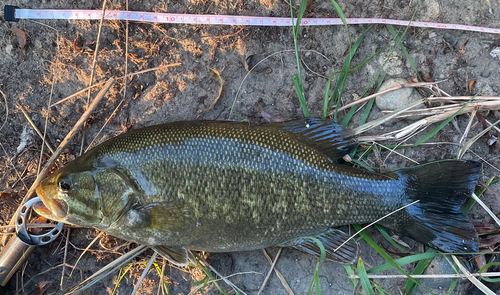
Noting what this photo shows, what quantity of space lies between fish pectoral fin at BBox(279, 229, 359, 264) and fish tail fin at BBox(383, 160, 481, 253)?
449 mm

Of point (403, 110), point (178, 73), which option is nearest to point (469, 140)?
point (403, 110)

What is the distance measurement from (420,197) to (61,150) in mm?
3208

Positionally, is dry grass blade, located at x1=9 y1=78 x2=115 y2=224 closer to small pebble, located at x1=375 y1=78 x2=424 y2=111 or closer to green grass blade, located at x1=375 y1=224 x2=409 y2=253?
small pebble, located at x1=375 y1=78 x2=424 y2=111

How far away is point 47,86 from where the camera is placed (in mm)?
3188

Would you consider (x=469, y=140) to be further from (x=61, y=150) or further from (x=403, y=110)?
(x=61, y=150)

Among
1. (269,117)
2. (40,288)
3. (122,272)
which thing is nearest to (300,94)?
(269,117)

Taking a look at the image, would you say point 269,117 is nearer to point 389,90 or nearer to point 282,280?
point 389,90

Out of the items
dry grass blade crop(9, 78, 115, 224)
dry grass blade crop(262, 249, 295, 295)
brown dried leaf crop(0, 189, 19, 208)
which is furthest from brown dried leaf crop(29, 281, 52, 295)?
dry grass blade crop(262, 249, 295, 295)

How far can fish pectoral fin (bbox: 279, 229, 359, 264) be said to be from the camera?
9.48 feet

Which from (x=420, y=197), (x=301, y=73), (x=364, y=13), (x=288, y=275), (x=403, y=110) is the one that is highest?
(x=364, y=13)

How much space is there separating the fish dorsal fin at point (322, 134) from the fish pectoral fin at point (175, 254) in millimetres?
1344

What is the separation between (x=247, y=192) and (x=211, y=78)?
1.25 meters

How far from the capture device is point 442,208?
9.39ft

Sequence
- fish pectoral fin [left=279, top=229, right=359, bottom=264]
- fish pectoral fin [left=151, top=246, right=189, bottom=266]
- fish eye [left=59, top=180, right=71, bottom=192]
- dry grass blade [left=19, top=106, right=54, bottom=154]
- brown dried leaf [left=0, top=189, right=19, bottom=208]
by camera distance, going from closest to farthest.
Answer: fish eye [left=59, top=180, right=71, bottom=192], fish pectoral fin [left=151, top=246, right=189, bottom=266], fish pectoral fin [left=279, top=229, right=359, bottom=264], brown dried leaf [left=0, top=189, right=19, bottom=208], dry grass blade [left=19, top=106, right=54, bottom=154]
